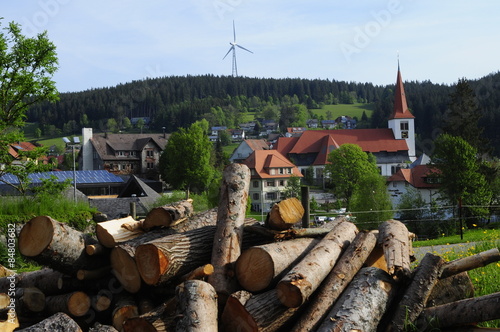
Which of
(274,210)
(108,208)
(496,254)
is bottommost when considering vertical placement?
(108,208)

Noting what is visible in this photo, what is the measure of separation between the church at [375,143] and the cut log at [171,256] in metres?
93.7

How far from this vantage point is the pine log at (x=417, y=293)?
211 inches

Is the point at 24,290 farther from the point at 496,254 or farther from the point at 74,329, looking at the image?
the point at 496,254

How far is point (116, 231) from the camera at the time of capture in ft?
22.7

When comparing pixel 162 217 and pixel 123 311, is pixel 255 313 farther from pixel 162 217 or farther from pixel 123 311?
pixel 162 217

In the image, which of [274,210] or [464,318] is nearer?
[464,318]

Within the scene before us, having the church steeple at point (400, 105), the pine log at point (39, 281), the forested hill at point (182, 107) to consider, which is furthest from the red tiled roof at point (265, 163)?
the pine log at point (39, 281)

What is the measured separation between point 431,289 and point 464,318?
0.52 metres

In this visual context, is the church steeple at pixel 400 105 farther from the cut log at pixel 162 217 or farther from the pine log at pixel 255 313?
the pine log at pixel 255 313

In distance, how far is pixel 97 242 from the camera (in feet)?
22.4

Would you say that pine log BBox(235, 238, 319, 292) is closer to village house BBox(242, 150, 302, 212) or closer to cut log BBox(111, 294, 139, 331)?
cut log BBox(111, 294, 139, 331)

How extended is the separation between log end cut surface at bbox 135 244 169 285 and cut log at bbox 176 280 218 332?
0.61 m

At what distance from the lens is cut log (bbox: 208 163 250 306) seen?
595 cm

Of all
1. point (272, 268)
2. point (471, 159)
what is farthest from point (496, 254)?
point (471, 159)
